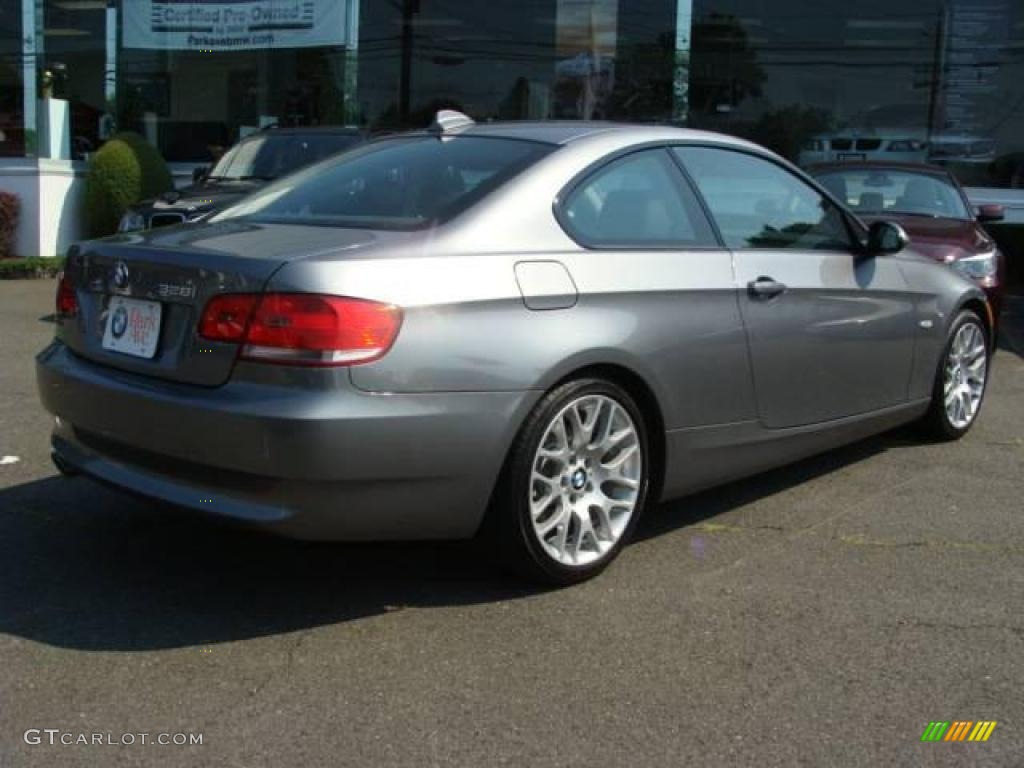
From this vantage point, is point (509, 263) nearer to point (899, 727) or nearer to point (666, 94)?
point (899, 727)

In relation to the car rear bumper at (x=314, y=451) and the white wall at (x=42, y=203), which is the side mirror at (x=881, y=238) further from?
the white wall at (x=42, y=203)

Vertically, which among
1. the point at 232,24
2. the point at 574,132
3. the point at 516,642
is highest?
the point at 232,24

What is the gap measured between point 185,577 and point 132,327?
2.89 ft

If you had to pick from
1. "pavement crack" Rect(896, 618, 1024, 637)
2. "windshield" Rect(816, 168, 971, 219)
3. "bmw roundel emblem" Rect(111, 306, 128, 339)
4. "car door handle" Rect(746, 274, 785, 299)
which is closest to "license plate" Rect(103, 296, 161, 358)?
"bmw roundel emblem" Rect(111, 306, 128, 339)

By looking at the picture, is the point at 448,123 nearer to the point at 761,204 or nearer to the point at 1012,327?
the point at 761,204

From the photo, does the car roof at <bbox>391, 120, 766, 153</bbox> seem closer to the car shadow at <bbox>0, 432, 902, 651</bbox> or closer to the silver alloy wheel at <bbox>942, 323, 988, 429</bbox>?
the car shadow at <bbox>0, 432, 902, 651</bbox>

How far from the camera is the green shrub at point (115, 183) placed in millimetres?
13406

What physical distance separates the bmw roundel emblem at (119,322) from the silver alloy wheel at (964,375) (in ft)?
12.9

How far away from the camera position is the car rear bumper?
3096mm

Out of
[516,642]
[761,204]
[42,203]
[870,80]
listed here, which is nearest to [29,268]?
[42,203]

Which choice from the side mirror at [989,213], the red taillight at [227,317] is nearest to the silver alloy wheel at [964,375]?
the side mirror at [989,213]

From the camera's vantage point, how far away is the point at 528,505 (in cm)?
349

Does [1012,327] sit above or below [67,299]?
below

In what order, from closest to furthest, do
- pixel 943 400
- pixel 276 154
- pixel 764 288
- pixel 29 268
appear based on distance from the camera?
1. pixel 764 288
2. pixel 943 400
3. pixel 276 154
4. pixel 29 268
